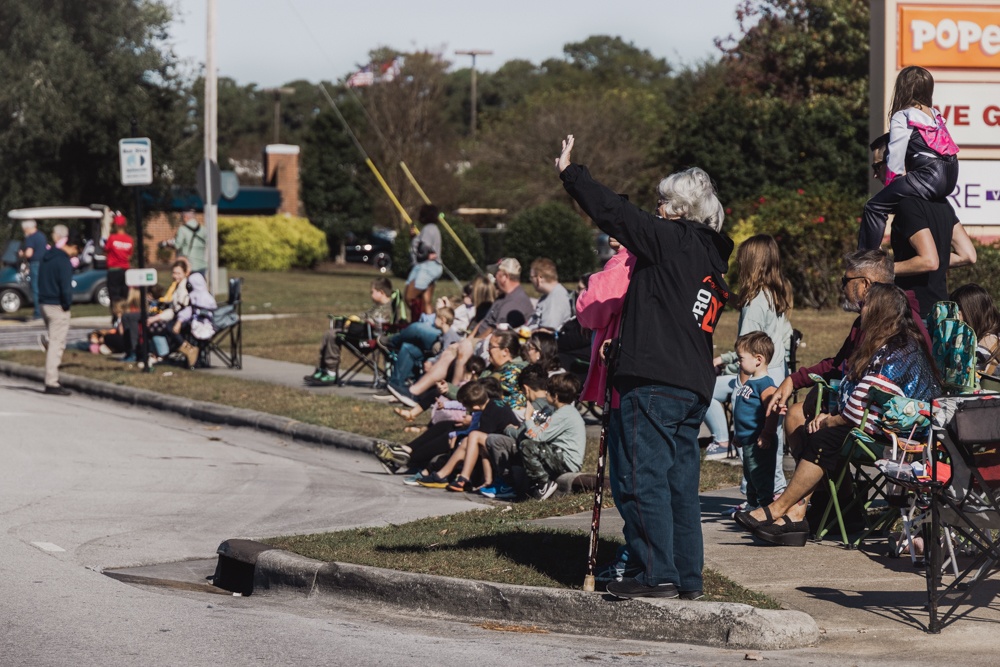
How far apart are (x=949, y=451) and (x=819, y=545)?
5.70ft

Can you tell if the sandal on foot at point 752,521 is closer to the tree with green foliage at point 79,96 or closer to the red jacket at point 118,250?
the red jacket at point 118,250

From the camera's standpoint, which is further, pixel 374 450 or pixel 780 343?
pixel 374 450

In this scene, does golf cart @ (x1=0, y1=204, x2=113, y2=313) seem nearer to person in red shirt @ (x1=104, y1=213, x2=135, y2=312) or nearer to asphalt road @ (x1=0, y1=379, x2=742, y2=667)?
person in red shirt @ (x1=104, y1=213, x2=135, y2=312)

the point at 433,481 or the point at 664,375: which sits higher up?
the point at 664,375

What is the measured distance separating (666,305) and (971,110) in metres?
8.20

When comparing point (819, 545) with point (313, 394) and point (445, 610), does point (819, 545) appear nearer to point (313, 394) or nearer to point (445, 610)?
point (445, 610)

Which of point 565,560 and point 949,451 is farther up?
point 949,451

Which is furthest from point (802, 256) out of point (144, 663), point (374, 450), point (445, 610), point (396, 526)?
point (144, 663)

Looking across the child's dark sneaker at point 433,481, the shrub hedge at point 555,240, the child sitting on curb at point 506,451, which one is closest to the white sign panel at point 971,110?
the child sitting on curb at point 506,451

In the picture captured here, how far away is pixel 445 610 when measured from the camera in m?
6.97

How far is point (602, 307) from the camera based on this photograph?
6637 mm

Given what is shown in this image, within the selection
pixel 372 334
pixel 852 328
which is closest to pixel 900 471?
pixel 852 328

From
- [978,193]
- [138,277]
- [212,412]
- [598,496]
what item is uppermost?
[978,193]

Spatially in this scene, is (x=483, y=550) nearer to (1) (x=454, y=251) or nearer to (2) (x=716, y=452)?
(2) (x=716, y=452)
